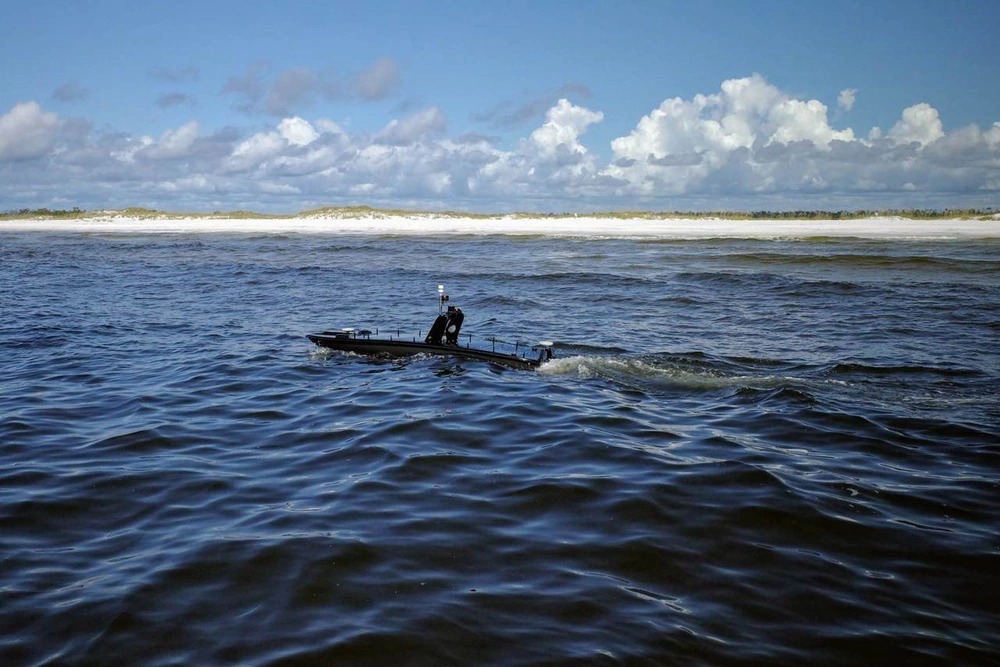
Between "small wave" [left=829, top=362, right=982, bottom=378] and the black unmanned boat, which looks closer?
"small wave" [left=829, top=362, right=982, bottom=378]

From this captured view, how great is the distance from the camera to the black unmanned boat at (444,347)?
16.0m

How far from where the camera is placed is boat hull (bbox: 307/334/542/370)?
1595cm

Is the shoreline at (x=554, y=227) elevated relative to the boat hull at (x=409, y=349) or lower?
elevated

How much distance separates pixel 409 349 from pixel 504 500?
8750 millimetres

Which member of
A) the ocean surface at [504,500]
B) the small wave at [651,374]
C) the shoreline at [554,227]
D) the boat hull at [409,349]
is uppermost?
the shoreline at [554,227]

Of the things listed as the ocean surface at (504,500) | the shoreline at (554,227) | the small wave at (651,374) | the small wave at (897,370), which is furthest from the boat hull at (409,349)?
the shoreline at (554,227)

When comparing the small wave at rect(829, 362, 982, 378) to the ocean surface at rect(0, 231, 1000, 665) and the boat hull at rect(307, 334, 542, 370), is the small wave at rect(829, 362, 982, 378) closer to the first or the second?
the ocean surface at rect(0, 231, 1000, 665)

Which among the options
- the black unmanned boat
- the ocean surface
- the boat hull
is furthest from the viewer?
the black unmanned boat

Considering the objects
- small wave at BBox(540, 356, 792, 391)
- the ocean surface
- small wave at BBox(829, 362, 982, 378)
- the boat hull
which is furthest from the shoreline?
the boat hull

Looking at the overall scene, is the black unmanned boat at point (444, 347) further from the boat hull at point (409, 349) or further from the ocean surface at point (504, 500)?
the ocean surface at point (504, 500)

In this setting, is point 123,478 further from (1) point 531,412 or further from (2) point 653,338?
(2) point 653,338

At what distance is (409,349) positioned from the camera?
16.7m

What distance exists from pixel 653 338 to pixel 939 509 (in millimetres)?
12332

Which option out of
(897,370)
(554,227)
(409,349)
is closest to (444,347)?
(409,349)
